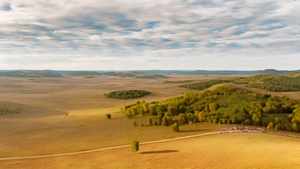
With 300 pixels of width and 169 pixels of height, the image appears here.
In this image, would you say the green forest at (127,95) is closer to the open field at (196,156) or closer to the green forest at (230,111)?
the green forest at (230,111)

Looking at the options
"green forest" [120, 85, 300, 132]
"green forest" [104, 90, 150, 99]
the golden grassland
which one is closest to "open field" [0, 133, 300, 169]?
the golden grassland

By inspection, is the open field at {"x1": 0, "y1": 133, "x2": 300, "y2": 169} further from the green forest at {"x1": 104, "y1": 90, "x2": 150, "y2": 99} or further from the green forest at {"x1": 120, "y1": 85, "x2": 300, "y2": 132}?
the green forest at {"x1": 104, "y1": 90, "x2": 150, "y2": 99}

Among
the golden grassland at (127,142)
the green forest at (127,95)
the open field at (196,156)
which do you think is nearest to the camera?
the open field at (196,156)

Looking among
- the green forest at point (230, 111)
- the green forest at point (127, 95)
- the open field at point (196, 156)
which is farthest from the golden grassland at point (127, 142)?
the green forest at point (127, 95)

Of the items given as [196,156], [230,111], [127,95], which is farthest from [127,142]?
[127,95]

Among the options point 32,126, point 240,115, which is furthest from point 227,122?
point 32,126

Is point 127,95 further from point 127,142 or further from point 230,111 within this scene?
point 127,142

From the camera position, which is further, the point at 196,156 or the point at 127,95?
the point at 127,95

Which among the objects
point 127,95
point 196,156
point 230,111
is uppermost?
point 230,111

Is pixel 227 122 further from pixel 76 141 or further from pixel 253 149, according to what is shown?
pixel 76 141
